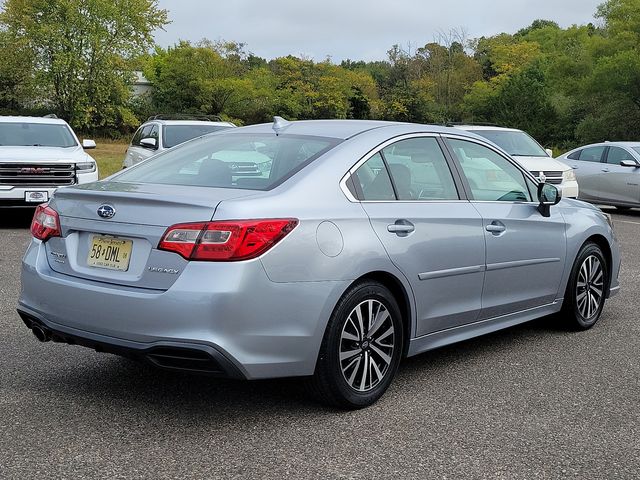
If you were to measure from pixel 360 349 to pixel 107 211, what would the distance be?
147 centimetres

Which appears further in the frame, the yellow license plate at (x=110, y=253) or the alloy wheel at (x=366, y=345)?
the alloy wheel at (x=366, y=345)

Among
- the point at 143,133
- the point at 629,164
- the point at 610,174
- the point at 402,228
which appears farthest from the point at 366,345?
the point at 610,174

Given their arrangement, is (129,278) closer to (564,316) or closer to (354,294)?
(354,294)

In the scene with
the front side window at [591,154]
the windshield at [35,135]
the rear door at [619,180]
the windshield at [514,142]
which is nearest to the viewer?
the windshield at [35,135]

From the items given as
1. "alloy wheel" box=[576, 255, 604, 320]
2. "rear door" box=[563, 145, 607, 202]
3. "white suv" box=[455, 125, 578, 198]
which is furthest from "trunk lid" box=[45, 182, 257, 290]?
"rear door" box=[563, 145, 607, 202]

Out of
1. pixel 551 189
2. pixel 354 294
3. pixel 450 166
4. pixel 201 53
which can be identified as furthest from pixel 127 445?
pixel 201 53

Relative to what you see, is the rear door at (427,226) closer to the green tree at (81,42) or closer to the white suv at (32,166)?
the white suv at (32,166)

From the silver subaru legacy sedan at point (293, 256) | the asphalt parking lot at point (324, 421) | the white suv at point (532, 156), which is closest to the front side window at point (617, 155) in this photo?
the white suv at point (532, 156)

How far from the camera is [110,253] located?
13.3 ft

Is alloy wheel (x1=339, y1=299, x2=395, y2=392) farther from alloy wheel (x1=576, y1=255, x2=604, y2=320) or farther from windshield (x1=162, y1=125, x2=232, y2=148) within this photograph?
windshield (x1=162, y1=125, x2=232, y2=148)

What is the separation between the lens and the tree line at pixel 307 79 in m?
45.9

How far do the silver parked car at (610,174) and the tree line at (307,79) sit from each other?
110 feet

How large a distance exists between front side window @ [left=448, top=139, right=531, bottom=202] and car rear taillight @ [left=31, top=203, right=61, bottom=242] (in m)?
2.49

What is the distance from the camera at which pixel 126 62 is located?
47031mm
